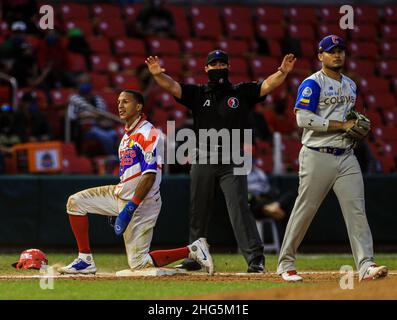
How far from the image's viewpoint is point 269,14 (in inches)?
828

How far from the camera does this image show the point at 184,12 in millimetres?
20297

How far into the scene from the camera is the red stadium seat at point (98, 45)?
18406mm

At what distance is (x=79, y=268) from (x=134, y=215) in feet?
2.22

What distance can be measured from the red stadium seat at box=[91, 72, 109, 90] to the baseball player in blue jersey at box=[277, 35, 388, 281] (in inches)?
367

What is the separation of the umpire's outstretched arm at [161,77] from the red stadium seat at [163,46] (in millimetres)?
9384

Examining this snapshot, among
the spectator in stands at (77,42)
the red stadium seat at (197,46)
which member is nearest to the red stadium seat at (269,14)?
the red stadium seat at (197,46)

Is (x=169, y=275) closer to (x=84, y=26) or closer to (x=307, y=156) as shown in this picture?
(x=307, y=156)

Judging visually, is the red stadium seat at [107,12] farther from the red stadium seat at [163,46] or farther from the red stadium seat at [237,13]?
the red stadium seat at [237,13]

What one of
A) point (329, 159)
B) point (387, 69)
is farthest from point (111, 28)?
point (329, 159)

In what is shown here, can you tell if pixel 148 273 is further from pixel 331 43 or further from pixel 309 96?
pixel 331 43

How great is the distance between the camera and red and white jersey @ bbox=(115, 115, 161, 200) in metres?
8.74

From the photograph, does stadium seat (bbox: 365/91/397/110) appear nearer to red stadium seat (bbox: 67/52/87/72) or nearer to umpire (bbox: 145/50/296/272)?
red stadium seat (bbox: 67/52/87/72)

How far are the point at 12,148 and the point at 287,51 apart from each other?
7381mm
